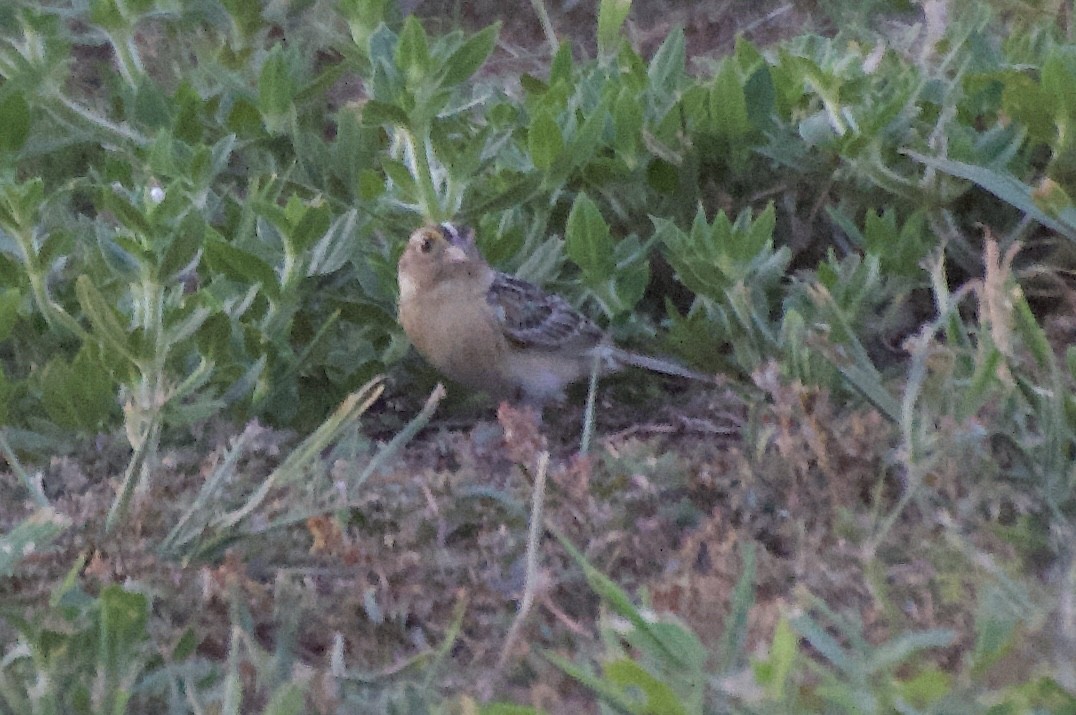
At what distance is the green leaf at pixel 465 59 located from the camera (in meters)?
3.31

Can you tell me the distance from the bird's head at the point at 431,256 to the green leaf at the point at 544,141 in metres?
0.27

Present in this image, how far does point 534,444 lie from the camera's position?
267 cm

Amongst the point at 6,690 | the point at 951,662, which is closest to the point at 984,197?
the point at 951,662

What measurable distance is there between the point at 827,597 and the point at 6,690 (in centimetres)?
117

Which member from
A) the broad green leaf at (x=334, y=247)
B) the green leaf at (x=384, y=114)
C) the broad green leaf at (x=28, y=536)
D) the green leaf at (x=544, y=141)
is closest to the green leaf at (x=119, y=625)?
the broad green leaf at (x=28, y=536)

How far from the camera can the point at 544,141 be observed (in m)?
3.33

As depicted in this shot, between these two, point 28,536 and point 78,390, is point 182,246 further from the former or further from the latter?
point 28,536

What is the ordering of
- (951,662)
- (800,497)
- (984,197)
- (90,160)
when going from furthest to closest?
1. (90,160)
2. (984,197)
3. (800,497)
4. (951,662)

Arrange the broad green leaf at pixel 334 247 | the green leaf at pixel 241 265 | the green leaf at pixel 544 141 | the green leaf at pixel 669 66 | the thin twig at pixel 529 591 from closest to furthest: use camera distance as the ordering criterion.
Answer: the thin twig at pixel 529 591
the green leaf at pixel 241 265
the broad green leaf at pixel 334 247
the green leaf at pixel 544 141
the green leaf at pixel 669 66

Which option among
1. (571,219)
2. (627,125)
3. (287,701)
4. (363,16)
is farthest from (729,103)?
(287,701)

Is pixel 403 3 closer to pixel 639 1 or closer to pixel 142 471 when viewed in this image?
pixel 639 1

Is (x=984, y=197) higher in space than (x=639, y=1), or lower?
higher

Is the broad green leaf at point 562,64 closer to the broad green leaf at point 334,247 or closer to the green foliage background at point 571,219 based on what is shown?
the green foliage background at point 571,219

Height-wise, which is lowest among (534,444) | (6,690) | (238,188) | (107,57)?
(107,57)
